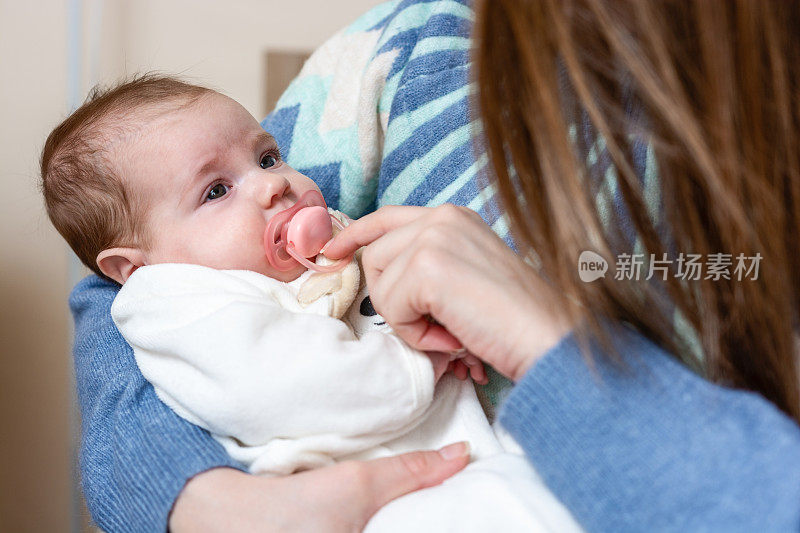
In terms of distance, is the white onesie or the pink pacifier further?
the pink pacifier

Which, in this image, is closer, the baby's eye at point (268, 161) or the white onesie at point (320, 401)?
the white onesie at point (320, 401)

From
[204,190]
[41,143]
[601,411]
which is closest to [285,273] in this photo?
[204,190]

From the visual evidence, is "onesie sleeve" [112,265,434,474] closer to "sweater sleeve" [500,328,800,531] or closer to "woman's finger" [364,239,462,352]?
"woman's finger" [364,239,462,352]

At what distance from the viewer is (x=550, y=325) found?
0.60 meters

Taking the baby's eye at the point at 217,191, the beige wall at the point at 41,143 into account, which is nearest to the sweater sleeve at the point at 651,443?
the baby's eye at the point at 217,191

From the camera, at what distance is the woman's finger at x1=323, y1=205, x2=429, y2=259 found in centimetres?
73

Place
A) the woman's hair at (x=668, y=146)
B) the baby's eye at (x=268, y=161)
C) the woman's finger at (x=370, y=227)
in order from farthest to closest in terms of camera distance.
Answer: the baby's eye at (x=268, y=161), the woman's finger at (x=370, y=227), the woman's hair at (x=668, y=146)

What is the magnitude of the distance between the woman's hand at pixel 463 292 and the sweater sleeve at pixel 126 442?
0.78ft

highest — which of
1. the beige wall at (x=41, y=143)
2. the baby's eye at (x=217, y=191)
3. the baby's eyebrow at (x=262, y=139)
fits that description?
the baby's eyebrow at (x=262, y=139)

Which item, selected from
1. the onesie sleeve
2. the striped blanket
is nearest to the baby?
the onesie sleeve

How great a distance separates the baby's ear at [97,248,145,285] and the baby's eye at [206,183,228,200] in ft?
0.39

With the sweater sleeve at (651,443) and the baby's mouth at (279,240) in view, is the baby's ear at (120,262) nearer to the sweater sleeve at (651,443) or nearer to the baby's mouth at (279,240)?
the baby's mouth at (279,240)

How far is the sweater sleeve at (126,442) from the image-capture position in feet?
2.30

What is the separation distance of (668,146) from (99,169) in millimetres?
694
